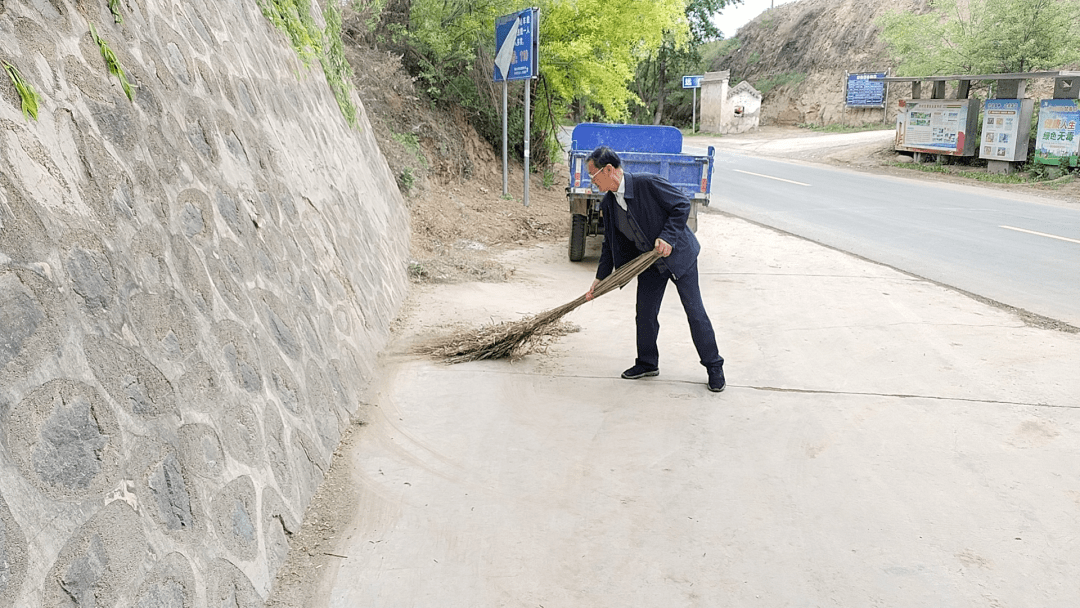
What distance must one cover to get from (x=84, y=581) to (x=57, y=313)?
76cm

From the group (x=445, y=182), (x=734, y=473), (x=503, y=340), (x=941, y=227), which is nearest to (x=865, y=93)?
(x=941, y=227)

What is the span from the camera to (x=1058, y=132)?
62.4ft

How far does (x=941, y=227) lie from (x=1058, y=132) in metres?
9.52

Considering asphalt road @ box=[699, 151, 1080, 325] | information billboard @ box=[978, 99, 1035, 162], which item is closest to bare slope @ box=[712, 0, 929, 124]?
information billboard @ box=[978, 99, 1035, 162]

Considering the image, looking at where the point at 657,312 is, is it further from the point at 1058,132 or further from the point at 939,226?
the point at 1058,132

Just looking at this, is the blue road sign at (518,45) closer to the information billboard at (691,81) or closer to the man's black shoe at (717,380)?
the man's black shoe at (717,380)

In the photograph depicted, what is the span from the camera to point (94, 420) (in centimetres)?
232

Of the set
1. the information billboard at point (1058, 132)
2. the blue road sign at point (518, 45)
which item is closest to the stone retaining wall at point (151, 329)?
the blue road sign at point (518, 45)

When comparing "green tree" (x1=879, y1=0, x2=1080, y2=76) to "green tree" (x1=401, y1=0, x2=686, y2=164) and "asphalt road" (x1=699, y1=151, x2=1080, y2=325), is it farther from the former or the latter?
"green tree" (x1=401, y1=0, x2=686, y2=164)

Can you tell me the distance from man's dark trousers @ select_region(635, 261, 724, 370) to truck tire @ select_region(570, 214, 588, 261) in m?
4.19

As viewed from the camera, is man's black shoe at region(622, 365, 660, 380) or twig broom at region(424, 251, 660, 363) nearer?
man's black shoe at region(622, 365, 660, 380)

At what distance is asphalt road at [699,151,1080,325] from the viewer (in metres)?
8.58

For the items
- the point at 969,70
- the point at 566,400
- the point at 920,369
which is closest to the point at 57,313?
the point at 566,400

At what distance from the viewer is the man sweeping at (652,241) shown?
5.10 metres
